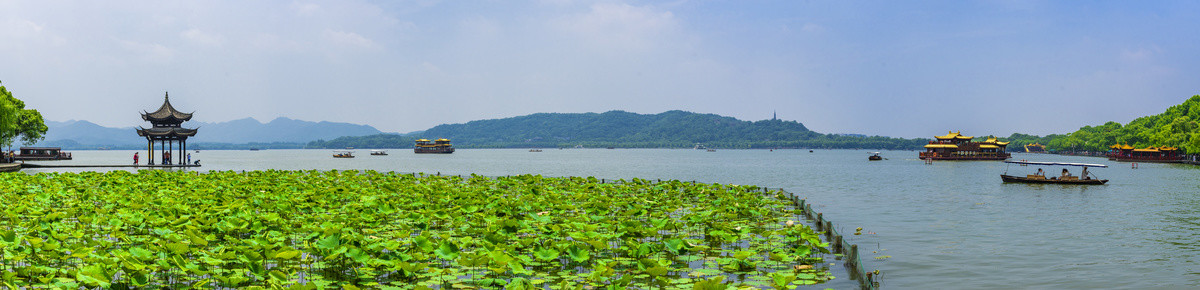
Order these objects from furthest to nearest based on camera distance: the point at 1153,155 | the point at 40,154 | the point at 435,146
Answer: the point at 435,146 → the point at 1153,155 → the point at 40,154

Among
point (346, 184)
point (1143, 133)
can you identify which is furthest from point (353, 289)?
point (1143, 133)

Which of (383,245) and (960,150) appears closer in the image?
(383,245)

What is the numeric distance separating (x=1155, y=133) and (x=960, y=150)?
25.6m

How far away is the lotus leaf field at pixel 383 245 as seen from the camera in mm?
9492

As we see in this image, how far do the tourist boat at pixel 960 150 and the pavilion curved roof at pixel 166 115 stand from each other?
9590 centimetres

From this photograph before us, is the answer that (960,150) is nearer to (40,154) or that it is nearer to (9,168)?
(9,168)

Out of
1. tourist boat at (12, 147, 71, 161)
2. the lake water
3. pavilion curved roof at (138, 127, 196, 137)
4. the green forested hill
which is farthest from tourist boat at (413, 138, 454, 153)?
the lake water

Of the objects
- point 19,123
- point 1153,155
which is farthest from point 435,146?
point 1153,155

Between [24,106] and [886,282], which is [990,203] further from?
[24,106]

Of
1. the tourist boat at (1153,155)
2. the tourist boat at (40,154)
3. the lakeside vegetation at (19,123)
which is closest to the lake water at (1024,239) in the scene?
the lakeside vegetation at (19,123)

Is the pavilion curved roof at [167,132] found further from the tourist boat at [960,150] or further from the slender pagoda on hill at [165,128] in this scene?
the tourist boat at [960,150]

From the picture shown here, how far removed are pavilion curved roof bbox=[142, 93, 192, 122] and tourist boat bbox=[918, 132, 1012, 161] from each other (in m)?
95.9

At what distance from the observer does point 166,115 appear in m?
54.0

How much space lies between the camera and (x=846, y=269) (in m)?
12.7
